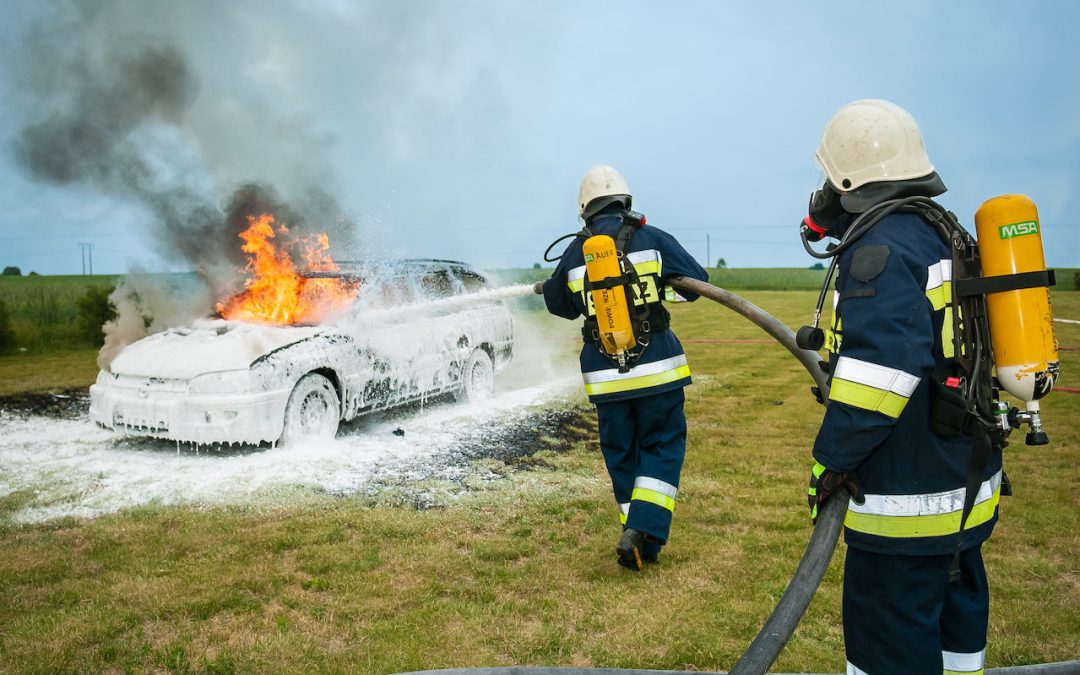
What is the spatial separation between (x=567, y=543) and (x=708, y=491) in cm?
142

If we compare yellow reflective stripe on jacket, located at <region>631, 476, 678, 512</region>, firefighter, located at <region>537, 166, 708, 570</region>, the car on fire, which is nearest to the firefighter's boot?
firefighter, located at <region>537, 166, 708, 570</region>

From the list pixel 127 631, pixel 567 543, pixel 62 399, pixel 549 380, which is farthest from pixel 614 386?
pixel 62 399

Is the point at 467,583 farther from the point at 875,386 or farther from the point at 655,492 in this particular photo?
the point at 875,386

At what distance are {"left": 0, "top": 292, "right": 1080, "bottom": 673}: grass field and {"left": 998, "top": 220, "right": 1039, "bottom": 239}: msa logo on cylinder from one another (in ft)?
6.33

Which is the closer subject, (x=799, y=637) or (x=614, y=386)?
(x=799, y=637)

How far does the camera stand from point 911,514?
2348 mm

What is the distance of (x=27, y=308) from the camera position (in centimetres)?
1623

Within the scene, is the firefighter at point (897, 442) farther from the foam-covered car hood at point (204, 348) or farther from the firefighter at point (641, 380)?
the foam-covered car hood at point (204, 348)

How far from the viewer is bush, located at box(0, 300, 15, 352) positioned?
14352 mm

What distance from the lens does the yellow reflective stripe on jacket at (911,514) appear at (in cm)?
235

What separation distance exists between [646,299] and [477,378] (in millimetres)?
4894

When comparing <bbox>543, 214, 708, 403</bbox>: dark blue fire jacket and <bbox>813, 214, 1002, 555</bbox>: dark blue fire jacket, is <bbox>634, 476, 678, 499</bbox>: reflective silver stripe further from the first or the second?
<bbox>813, 214, 1002, 555</bbox>: dark blue fire jacket

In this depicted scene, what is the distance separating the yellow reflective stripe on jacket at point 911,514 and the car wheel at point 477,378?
6495 mm

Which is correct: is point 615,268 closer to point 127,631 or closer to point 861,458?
point 861,458
